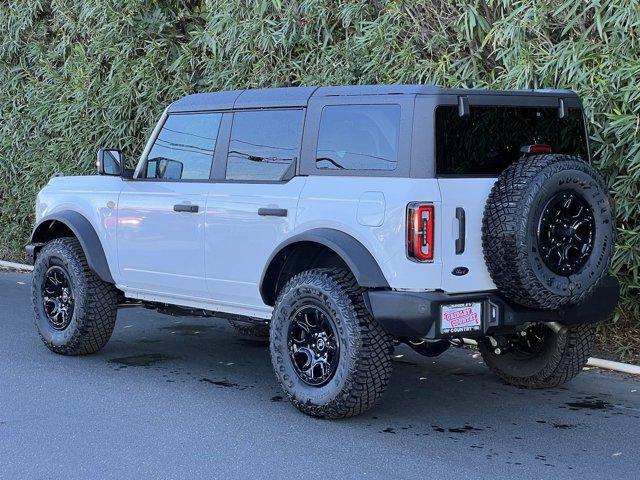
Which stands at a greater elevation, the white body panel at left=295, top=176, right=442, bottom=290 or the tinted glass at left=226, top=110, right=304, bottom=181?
the tinted glass at left=226, top=110, right=304, bottom=181

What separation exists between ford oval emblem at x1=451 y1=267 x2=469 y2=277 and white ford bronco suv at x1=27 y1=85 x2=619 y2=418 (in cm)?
2

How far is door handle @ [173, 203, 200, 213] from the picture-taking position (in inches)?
271

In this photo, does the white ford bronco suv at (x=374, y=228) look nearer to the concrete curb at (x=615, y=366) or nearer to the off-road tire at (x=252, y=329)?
the concrete curb at (x=615, y=366)

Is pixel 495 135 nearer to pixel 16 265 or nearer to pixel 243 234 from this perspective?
pixel 243 234

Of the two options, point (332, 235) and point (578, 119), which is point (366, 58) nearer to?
point (578, 119)

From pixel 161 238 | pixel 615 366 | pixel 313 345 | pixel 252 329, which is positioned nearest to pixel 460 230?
pixel 313 345

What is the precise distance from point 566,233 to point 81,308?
3574 mm

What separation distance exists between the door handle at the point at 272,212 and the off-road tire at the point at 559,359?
5.17ft

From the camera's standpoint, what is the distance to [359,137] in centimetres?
609

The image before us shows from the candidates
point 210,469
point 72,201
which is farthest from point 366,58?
point 210,469

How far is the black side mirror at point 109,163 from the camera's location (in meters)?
7.43

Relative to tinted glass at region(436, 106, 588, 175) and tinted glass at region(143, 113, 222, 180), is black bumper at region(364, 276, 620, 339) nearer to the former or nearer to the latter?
tinted glass at region(436, 106, 588, 175)

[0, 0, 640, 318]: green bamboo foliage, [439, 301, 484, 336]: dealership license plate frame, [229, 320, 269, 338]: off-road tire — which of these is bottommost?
[229, 320, 269, 338]: off-road tire

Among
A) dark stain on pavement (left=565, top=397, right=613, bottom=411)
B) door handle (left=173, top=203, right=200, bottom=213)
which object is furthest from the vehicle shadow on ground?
door handle (left=173, top=203, right=200, bottom=213)
